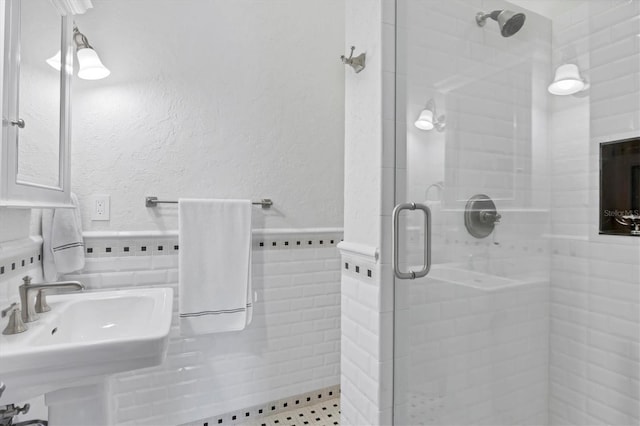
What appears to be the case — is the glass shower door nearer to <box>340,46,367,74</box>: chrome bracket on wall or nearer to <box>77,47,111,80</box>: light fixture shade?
<box>340,46,367,74</box>: chrome bracket on wall

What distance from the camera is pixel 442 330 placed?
1.20 metres

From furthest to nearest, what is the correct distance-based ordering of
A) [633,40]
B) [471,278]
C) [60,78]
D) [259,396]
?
[259,396], [60,78], [471,278], [633,40]

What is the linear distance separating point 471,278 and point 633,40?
0.81 m

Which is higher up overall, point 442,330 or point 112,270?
point 112,270

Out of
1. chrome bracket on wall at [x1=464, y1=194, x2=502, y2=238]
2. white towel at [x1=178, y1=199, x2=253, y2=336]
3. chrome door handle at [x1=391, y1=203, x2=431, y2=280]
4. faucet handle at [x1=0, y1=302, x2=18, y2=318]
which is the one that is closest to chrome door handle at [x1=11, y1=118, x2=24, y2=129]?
faucet handle at [x1=0, y1=302, x2=18, y2=318]

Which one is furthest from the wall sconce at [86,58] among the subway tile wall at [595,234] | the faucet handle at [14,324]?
the subway tile wall at [595,234]

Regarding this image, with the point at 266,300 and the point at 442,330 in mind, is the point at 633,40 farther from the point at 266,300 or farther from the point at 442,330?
the point at 266,300

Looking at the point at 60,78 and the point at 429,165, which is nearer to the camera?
the point at 429,165

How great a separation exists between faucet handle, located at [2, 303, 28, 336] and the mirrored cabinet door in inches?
12.2

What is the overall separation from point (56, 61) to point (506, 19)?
1.64 m

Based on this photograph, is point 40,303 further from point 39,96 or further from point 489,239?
point 489,239

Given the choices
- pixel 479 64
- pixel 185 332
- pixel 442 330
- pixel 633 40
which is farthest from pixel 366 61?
pixel 185 332

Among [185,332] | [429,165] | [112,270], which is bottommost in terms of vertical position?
[185,332]

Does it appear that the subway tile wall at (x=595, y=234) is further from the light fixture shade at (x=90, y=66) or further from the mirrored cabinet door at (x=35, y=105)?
the light fixture shade at (x=90, y=66)
